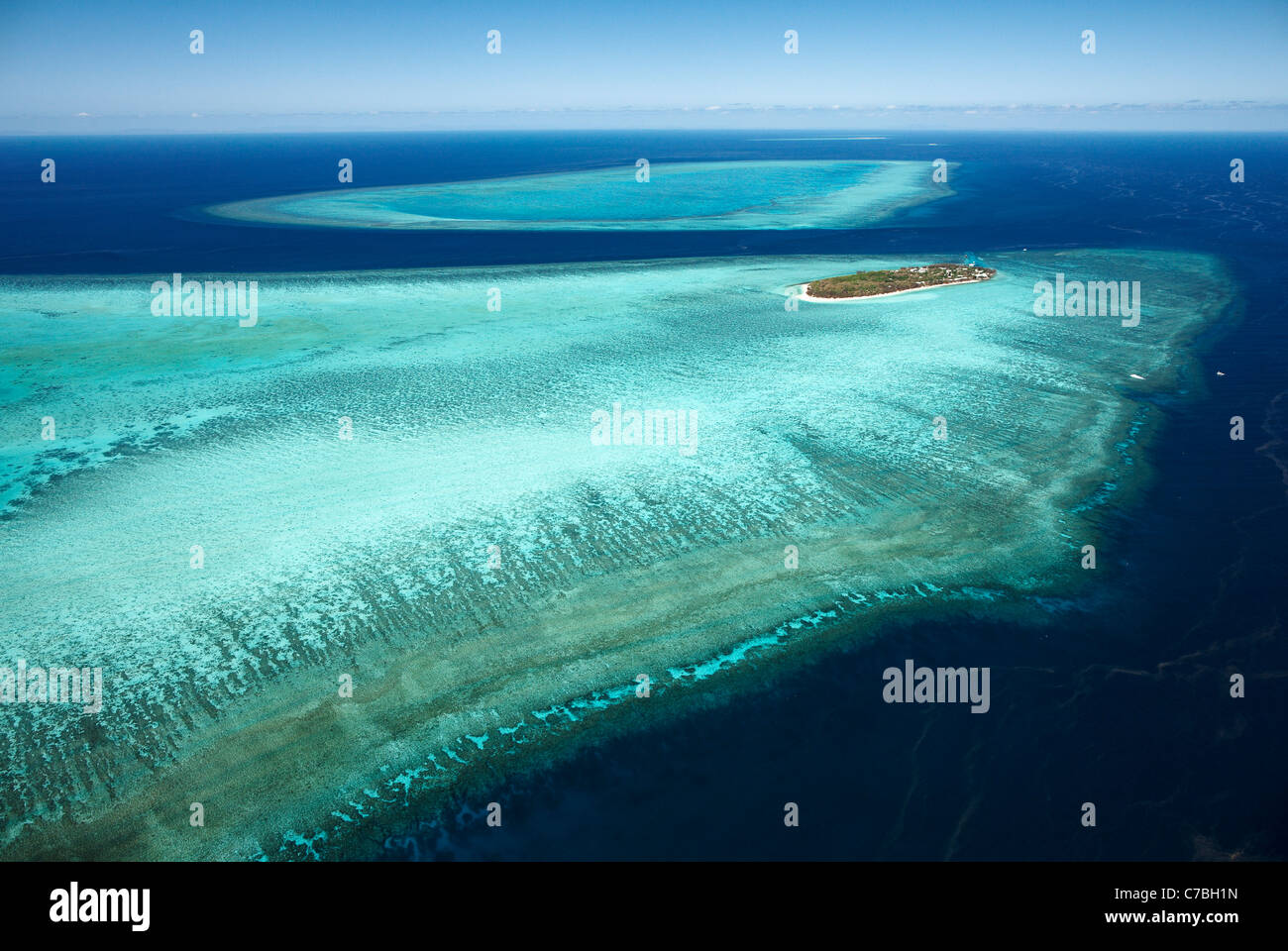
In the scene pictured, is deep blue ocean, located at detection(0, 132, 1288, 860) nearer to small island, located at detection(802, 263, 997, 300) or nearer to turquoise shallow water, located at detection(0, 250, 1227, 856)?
turquoise shallow water, located at detection(0, 250, 1227, 856)

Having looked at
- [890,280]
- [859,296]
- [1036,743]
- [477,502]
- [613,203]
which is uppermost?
[613,203]

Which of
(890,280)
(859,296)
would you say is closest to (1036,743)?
(859,296)

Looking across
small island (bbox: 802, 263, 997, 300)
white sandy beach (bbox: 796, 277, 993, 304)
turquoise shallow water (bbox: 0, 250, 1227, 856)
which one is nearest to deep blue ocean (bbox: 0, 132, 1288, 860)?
turquoise shallow water (bbox: 0, 250, 1227, 856)

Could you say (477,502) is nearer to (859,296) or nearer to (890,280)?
(859,296)

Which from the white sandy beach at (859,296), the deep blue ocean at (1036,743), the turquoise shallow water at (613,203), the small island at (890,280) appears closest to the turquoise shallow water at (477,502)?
the deep blue ocean at (1036,743)

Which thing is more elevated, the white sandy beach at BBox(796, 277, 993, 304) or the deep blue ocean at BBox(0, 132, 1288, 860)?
the white sandy beach at BBox(796, 277, 993, 304)

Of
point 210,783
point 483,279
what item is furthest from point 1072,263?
point 210,783
